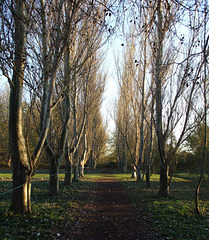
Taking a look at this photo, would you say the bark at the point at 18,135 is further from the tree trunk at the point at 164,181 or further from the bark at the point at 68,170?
the bark at the point at 68,170

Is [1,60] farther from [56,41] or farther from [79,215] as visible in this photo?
[79,215]

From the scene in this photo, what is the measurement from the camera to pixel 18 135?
4953 millimetres

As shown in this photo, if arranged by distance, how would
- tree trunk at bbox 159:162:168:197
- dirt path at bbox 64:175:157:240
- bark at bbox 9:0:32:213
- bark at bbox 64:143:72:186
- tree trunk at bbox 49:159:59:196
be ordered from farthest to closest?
bark at bbox 64:143:72:186 → tree trunk at bbox 159:162:168:197 → tree trunk at bbox 49:159:59:196 → bark at bbox 9:0:32:213 → dirt path at bbox 64:175:157:240

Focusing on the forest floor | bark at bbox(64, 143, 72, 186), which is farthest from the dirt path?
bark at bbox(64, 143, 72, 186)

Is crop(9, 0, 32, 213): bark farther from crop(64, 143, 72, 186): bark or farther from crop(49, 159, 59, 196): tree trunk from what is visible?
crop(64, 143, 72, 186): bark

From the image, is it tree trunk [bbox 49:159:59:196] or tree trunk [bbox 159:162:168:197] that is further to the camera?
tree trunk [bbox 159:162:168:197]

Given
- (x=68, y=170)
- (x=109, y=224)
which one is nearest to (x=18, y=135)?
(x=109, y=224)

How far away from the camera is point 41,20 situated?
17.6 feet

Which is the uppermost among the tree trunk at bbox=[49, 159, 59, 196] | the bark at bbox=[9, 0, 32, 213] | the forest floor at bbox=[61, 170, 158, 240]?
the bark at bbox=[9, 0, 32, 213]

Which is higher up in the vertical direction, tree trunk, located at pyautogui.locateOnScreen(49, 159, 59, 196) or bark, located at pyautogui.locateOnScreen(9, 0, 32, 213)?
bark, located at pyautogui.locateOnScreen(9, 0, 32, 213)

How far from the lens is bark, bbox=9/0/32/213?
4840 millimetres

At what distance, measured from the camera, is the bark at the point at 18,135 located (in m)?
4.84

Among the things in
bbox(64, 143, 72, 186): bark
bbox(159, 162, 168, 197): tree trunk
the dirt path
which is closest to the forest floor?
the dirt path

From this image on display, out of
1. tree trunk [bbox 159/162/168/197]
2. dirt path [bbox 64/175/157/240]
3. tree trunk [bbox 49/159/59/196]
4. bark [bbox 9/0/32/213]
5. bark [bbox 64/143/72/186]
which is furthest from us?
bark [bbox 64/143/72/186]
